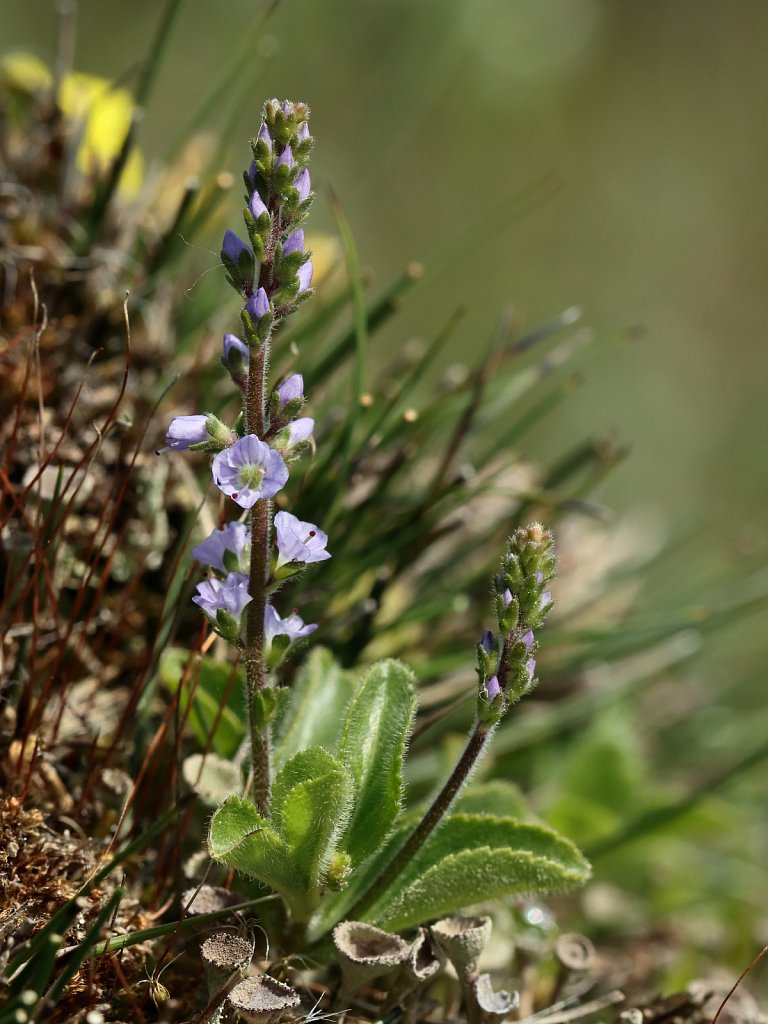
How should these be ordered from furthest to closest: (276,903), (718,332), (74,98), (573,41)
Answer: (718,332) < (573,41) < (74,98) < (276,903)

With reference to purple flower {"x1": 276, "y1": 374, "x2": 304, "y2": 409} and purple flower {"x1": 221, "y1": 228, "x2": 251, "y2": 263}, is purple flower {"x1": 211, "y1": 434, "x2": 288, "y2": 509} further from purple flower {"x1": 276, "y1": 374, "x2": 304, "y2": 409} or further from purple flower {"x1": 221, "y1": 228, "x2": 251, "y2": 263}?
purple flower {"x1": 221, "y1": 228, "x2": 251, "y2": 263}

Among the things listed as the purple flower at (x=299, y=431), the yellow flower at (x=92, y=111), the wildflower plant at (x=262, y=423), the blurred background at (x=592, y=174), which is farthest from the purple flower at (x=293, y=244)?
the blurred background at (x=592, y=174)

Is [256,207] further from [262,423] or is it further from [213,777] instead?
[213,777]

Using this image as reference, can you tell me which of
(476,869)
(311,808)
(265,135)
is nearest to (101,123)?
(265,135)

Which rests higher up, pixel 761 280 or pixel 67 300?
pixel 761 280

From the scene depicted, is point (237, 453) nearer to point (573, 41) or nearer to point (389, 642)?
point (389, 642)

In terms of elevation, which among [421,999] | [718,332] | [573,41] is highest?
[573,41]

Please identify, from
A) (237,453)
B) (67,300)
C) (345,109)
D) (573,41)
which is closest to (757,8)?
(573,41)
